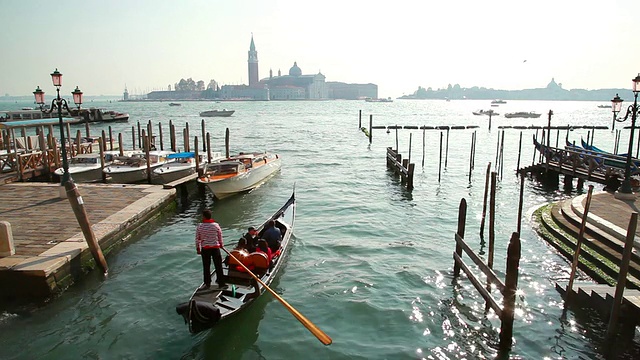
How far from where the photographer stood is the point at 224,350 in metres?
7.30

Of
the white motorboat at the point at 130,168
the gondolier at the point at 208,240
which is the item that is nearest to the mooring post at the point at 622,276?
the gondolier at the point at 208,240

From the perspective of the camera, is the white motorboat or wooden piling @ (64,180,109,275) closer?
wooden piling @ (64,180,109,275)

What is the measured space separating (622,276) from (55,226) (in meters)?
11.3

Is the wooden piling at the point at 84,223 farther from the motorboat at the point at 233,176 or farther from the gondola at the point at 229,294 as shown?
the motorboat at the point at 233,176

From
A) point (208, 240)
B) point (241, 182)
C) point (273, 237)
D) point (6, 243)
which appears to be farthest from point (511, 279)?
point (241, 182)

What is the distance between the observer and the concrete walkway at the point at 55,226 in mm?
8242

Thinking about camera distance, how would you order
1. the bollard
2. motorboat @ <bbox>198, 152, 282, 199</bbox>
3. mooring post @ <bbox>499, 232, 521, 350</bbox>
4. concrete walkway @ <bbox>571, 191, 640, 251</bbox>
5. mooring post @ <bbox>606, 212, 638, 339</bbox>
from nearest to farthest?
mooring post @ <bbox>606, 212, 638, 339</bbox>, mooring post @ <bbox>499, 232, 521, 350</bbox>, the bollard, concrete walkway @ <bbox>571, 191, 640, 251</bbox>, motorboat @ <bbox>198, 152, 282, 199</bbox>

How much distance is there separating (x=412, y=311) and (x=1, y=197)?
1228cm

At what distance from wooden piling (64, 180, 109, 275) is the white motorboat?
342 inches

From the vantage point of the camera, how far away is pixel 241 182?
60.9ft

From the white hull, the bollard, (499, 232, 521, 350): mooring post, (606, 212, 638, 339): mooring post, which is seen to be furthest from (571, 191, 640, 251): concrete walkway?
the white hull

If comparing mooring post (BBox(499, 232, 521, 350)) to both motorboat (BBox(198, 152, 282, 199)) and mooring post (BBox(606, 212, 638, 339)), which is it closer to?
mooring post (BBox(606, 212, 638, 339))

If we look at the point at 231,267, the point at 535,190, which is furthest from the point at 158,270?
the point at 535,190

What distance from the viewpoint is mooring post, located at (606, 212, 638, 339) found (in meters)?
6.32
